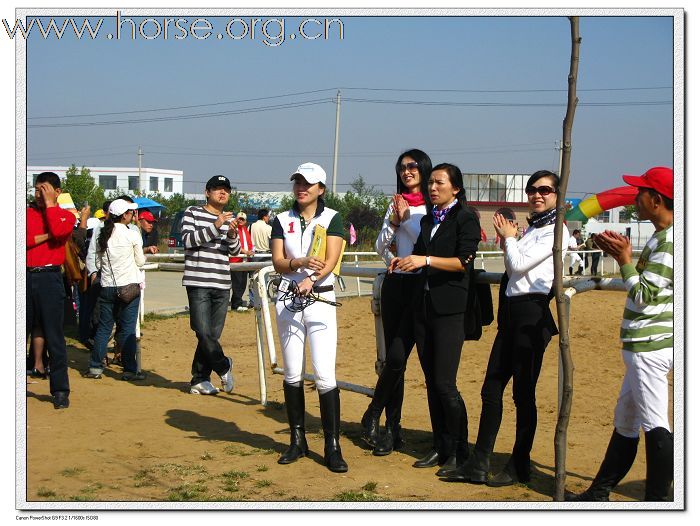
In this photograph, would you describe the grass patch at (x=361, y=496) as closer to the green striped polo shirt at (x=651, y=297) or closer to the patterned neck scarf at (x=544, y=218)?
the green striped polo shirt at (x=651, y=297)

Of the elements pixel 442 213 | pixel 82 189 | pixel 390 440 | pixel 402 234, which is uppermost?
pixel 82 189

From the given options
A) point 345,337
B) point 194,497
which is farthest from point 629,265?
point 345,337

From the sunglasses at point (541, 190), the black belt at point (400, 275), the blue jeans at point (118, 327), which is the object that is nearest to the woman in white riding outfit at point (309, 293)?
the black belt at point (400, 275)

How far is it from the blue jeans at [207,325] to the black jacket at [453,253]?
10.7 ft

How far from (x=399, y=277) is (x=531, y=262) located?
1270 millimetres

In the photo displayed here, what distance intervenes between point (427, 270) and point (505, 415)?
2.57 m

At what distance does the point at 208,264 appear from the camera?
891 cm

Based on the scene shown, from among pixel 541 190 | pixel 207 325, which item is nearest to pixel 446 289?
pixel 541 190

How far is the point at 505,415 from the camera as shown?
27.1 ft

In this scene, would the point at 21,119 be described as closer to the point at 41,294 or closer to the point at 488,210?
the point at 41,294

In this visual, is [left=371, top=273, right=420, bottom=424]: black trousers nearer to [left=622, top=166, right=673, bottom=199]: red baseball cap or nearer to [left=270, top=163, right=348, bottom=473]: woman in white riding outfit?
[left=270, top=163, right=348, bottom=473]: woman in white riding outfit

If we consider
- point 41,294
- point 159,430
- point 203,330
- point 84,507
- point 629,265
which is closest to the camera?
point 629,265

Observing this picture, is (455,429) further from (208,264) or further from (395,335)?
(208,264)

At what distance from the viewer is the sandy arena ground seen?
5.80m
